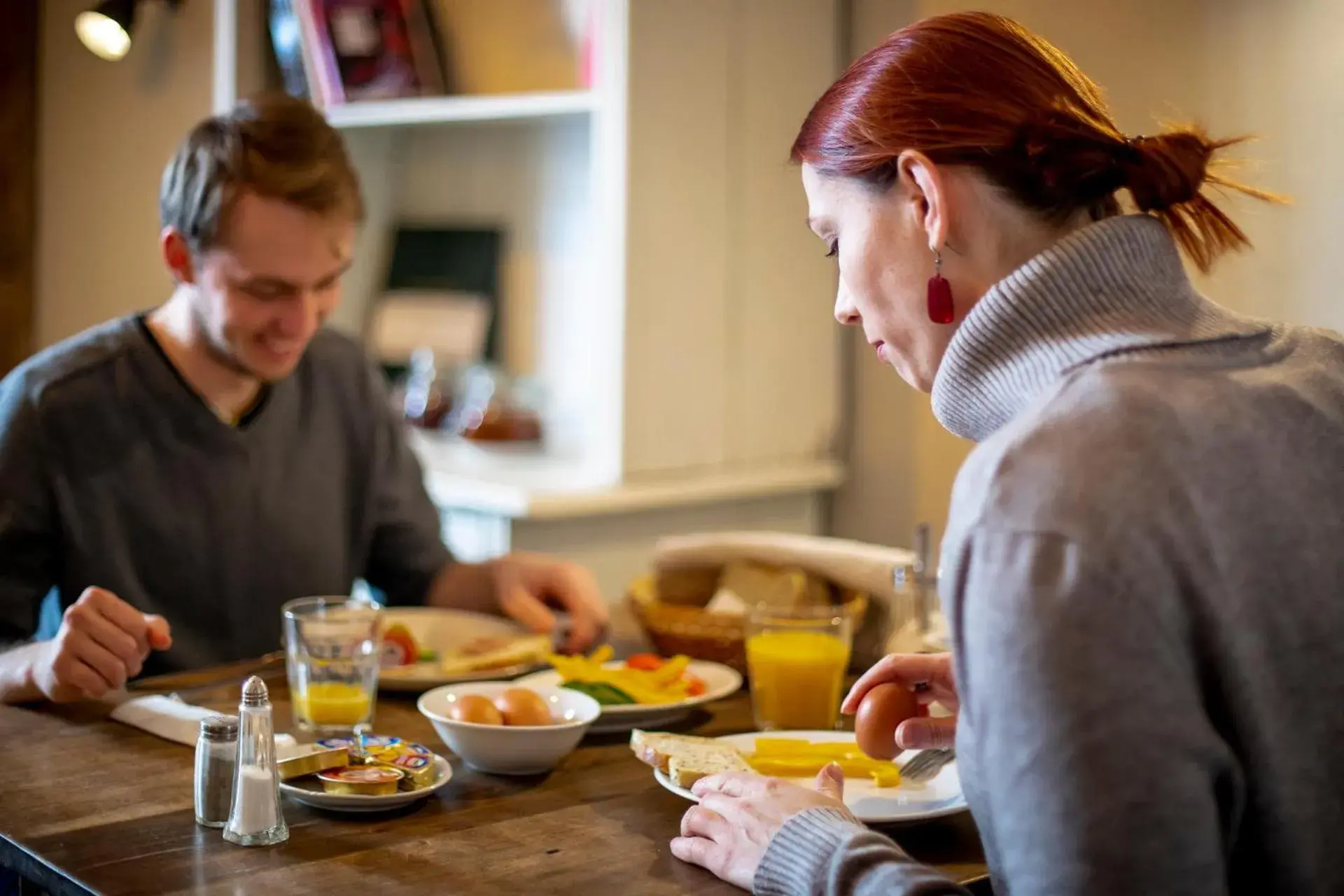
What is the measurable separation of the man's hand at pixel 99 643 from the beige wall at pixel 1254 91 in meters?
1.83

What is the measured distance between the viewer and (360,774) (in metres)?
1.37

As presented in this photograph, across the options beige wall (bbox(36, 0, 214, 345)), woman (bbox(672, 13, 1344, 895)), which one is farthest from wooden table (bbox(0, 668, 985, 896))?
beige wall (bbox(36, 0, 214, 345))

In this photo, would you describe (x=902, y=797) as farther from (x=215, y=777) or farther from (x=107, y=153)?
(x=107, y=153)

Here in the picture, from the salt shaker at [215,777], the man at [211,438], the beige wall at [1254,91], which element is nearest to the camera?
the salt shaker at [215,777]

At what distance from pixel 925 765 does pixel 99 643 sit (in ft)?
2.95

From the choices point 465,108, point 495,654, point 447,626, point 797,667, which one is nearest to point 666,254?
point 465,108

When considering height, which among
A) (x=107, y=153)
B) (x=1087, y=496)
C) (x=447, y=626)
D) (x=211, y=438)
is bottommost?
(x=447, y=626)

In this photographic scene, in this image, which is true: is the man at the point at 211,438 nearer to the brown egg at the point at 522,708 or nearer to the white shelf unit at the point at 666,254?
the brown egg at the point at 522,708

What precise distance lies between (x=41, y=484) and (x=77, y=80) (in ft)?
4.75

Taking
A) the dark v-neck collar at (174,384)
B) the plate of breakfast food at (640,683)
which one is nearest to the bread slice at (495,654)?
the plate of breakfast food at (640,683)

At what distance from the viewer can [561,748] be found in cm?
147

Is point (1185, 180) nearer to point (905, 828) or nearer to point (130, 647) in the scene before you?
point (905, 828)

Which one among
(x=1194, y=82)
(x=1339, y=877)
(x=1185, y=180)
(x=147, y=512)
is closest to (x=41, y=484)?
(x=147, y=512)

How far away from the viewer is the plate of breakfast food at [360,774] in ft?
4.40
